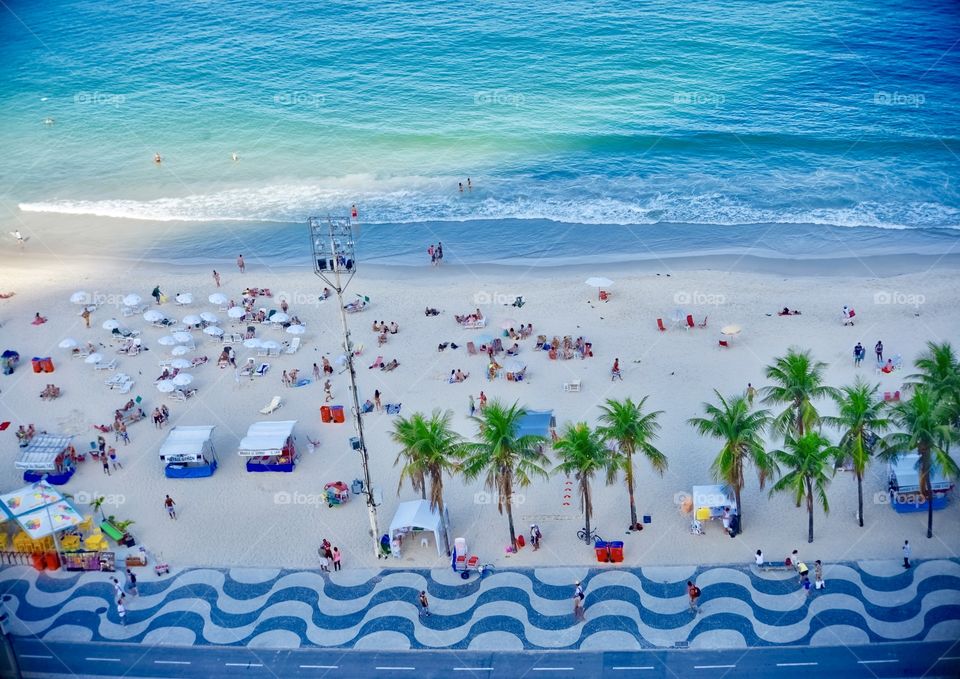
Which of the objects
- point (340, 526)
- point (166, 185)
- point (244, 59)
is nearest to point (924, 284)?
point (340, 526)

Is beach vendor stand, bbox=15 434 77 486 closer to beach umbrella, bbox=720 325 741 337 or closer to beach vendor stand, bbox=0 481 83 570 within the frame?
beach vendor stand, bbox=0 481 83 570

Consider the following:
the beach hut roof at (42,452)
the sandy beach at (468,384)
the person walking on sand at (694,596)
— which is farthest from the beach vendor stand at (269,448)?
the person walking on sand at (694,596)

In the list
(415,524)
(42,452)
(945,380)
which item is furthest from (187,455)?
(945,380)

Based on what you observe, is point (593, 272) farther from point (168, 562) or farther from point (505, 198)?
point (168, 562)

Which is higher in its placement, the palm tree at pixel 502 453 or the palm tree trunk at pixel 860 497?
the palm tree at pixel 502 453

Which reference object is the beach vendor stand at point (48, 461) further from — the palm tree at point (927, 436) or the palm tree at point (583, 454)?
the palm tree at point (927, 436)

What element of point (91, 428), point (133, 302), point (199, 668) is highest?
point (133, 302)

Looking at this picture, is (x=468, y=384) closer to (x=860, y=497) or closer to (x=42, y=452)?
(x=860, y=497)
